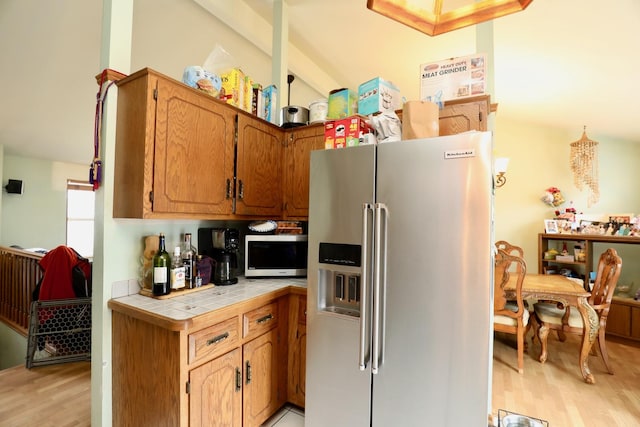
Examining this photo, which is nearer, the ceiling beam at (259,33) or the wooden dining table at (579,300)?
the ceiling beam at (259,33)

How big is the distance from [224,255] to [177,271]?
329 millimetres

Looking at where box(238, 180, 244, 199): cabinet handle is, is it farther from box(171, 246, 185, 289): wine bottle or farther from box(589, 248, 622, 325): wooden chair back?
box(589, 248, 622, 325): wooden chair back

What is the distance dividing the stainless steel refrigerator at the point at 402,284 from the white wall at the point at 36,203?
18.4 ft

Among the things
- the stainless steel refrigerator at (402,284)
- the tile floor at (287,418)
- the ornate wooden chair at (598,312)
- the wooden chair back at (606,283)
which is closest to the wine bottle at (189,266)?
the stainless steel refrigerator at (402,284)

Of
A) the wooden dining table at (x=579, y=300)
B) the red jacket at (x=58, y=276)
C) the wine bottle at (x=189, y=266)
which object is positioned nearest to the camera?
the wine bottle at (x=189, y=266)

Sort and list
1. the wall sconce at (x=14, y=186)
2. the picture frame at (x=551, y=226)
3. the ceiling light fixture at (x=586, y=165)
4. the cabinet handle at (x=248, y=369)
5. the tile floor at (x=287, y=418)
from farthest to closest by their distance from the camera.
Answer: the wall sconce at (x=14, y=186)
the picture frame at (x=551, y=226)
the ceiling light fixture at (x=586, y=165)
the tile floor at (x=287, y=418)
the cabinet handle at (x=248, y=369)

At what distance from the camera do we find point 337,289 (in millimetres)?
1659

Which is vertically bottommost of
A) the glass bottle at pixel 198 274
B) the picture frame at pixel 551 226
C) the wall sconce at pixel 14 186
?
the glass bottle at pixel 198 274

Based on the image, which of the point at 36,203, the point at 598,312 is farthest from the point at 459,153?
the point at 36,203

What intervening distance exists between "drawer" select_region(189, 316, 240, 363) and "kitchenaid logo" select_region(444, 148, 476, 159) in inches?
53.7

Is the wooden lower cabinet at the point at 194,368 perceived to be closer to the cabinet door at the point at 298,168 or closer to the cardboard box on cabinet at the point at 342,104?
the cabinet door at the point at 298,168

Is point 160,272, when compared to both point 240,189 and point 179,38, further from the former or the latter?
point 179,38

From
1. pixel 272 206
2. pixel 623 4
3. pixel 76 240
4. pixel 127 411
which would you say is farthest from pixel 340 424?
pixel 76 240

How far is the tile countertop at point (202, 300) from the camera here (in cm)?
137
